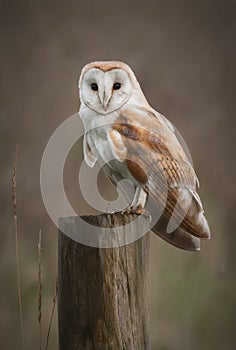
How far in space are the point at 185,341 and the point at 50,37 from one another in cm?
121

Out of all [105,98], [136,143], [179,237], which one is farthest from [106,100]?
[179,237]

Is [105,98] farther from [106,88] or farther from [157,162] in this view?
[157,162]

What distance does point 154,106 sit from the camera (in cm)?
243

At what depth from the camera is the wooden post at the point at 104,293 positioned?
4.66 feet

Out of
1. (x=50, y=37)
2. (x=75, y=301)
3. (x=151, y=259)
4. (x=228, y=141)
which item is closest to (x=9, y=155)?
(x=50, y=37)

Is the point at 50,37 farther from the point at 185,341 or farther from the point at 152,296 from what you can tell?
the point at 185,341

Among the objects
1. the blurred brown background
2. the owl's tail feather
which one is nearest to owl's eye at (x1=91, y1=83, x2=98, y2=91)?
the owl's tail feather

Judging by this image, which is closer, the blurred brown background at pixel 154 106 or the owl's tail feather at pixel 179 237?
the owl's tail feather at pixel 179 237

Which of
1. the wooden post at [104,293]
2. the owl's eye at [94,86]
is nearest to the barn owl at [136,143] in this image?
the owl's eye at [94,86]

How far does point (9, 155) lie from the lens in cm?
234

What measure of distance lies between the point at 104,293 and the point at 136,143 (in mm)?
369

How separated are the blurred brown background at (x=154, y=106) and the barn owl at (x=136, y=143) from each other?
0.79 m

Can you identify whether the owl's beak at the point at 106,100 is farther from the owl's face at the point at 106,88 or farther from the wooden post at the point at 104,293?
the wooden post at the point at 104,293

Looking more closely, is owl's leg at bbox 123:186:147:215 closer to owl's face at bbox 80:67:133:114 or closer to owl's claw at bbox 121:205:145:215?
owl's claw at bbox 121:205:145:215
